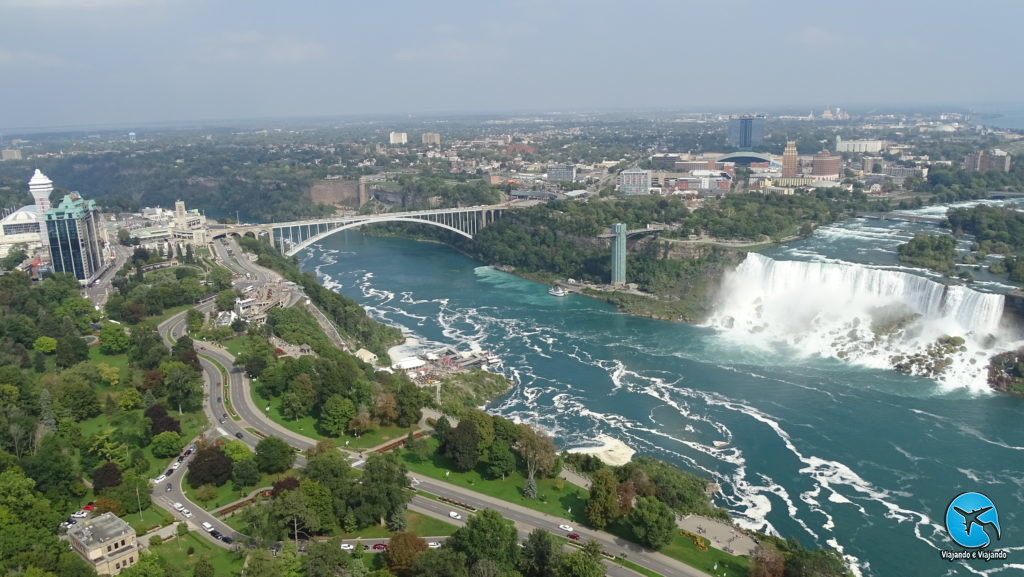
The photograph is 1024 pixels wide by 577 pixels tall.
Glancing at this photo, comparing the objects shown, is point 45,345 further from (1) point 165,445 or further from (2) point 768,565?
(2) point 768,565

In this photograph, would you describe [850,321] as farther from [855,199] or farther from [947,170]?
[947,170]

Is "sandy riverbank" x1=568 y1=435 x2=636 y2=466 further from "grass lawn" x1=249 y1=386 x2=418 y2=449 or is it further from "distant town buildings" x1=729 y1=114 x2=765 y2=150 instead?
"distant town buildings" x1=729 y1=114 x2=765 y2=150

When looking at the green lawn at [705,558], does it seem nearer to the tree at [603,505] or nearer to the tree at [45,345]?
the tree at [603,505]

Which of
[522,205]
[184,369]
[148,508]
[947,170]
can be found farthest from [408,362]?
[947,170]

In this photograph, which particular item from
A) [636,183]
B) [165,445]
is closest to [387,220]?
[636,183]

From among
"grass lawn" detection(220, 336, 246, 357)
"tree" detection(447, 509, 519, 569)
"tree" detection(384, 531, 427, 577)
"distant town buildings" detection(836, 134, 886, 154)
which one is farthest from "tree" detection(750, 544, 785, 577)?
"distant town buildings" detection(836, 134, 886, 154)

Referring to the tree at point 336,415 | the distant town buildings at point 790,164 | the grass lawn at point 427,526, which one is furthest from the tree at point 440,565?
the distant town buildings at point 790,164
